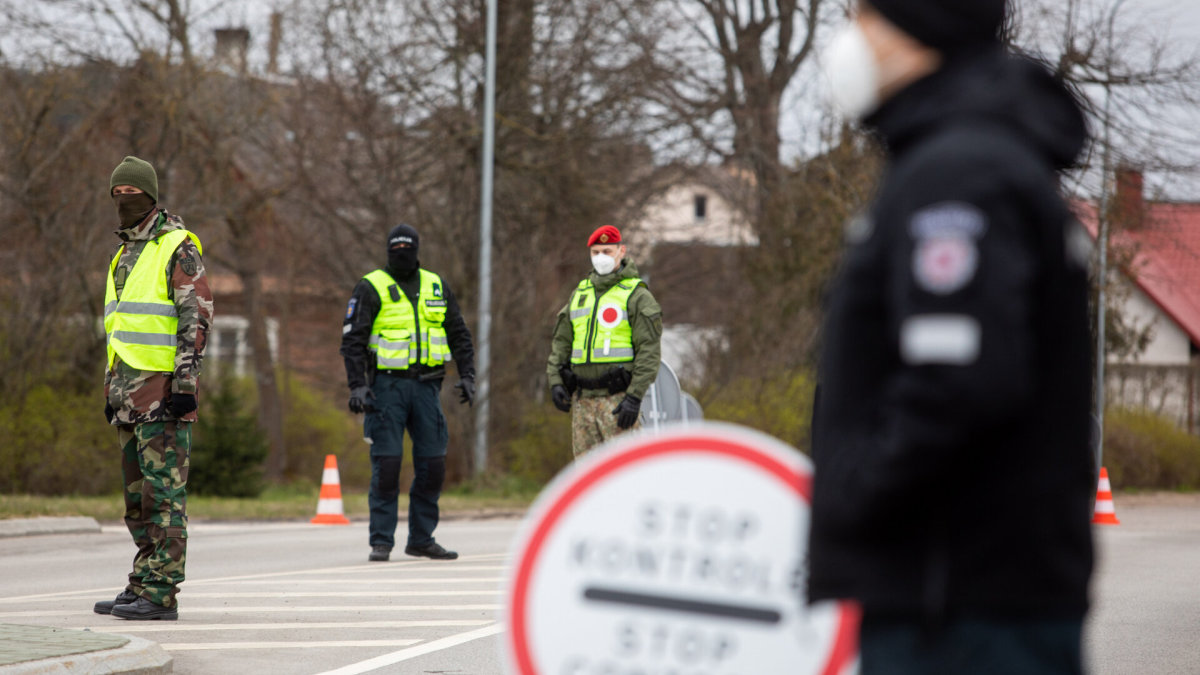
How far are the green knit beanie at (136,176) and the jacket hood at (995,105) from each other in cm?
557

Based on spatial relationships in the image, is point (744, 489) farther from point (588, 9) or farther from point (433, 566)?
point (588, 9)

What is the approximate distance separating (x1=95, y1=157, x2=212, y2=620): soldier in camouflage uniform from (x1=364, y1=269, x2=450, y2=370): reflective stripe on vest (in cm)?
267

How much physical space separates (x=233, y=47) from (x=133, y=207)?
56.9 ft

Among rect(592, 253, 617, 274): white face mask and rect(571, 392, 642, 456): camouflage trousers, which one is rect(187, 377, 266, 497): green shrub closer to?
rect(571, 392, 642, 456): camouflage trousers

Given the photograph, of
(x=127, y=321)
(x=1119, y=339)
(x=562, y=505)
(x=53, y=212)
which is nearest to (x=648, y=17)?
(x=53, y=212)

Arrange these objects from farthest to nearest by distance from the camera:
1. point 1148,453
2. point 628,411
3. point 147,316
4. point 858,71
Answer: point 1148,453
point 628,411
point 147,316
point 858,71

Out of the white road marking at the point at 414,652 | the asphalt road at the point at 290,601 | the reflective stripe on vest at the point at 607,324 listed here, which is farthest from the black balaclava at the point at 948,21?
the reflective stripe on vest at the point at 607,324

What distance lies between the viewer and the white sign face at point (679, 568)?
263 centimetres

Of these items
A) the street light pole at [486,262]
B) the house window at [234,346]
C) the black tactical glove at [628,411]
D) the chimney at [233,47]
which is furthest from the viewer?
the house window at [234,346]

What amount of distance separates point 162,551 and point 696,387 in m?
15.4

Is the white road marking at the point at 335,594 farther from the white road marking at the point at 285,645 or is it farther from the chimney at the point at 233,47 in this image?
the chimney at the point at 233,47

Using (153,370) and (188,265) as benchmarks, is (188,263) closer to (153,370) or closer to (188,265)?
(188,265)

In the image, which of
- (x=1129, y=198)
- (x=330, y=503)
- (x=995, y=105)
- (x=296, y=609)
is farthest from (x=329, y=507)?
(x=1129, y=198)

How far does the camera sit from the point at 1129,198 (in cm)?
2497
